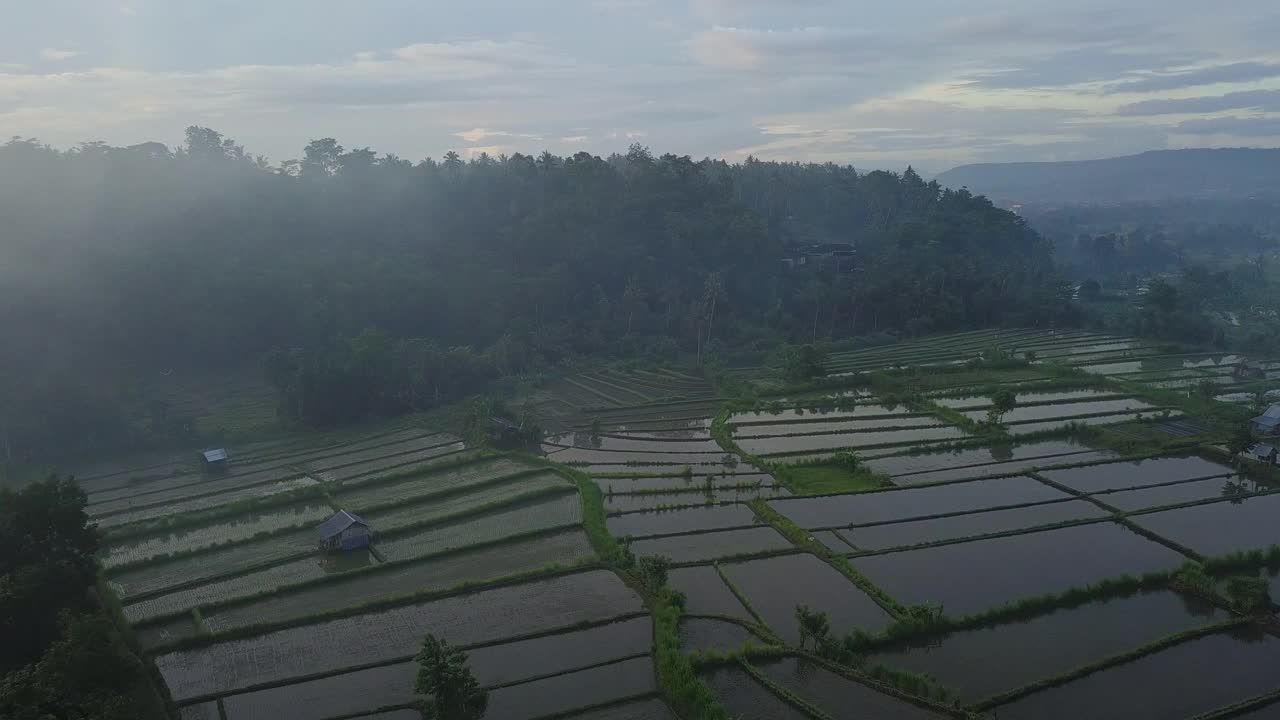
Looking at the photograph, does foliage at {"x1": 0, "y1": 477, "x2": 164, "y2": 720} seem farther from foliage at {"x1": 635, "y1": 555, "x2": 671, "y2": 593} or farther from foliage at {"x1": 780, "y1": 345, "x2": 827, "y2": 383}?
foliage at {"x1": 780, "y1": 345, "x2": 827, "y2": 383}

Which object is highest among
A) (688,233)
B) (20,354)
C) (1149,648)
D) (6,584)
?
(688,233)

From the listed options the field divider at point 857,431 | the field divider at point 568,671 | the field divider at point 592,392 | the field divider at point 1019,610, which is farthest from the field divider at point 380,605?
the field divider at point 592,392

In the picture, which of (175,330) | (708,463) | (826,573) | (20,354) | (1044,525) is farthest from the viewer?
(175,330)

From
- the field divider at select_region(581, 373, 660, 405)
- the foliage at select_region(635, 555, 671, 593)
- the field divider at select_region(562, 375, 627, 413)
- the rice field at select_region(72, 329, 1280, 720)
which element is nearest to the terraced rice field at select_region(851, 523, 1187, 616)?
the rice field at select_region(72, 329, 1280, 720)

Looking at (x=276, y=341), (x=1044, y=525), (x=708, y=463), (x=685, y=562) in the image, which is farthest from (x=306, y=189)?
(x=1044, y=525)

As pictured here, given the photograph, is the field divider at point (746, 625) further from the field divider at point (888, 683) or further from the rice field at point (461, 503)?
the rice field at point (461, 503)

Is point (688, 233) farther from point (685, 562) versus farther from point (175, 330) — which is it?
point (685, 562)
